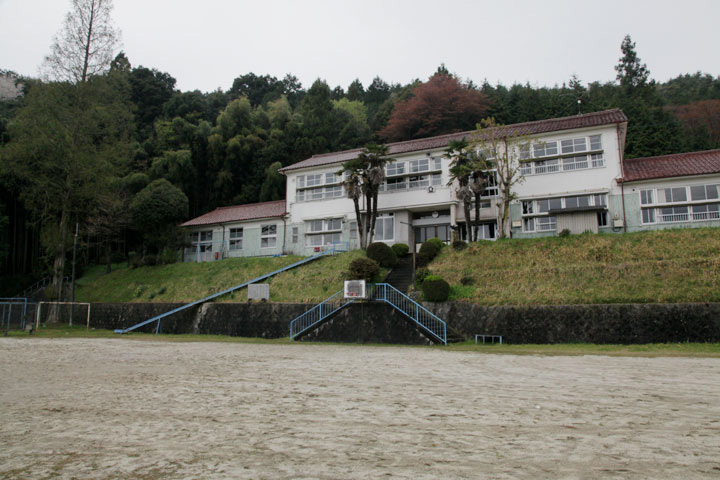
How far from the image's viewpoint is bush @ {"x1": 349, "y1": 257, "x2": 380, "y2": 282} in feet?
77.9

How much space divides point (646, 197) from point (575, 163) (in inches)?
178

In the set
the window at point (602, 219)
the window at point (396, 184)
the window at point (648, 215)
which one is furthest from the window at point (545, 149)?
the window at point (396, 184)

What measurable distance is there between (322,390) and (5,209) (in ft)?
136

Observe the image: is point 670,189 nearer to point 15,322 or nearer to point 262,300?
point 262,300

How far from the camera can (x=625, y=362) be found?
11.7 m

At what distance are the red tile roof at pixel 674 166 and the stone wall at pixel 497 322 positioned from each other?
42.5 ft

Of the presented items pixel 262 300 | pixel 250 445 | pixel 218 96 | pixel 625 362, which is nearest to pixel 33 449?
pixel 250 445

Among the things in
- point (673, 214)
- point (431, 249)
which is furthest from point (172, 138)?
point (673, 214)

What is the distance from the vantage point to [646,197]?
27.4 meters

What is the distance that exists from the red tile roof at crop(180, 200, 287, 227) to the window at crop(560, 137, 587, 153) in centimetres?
2095

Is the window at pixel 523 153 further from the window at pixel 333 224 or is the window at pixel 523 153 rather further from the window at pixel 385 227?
the window at pixel 333 224

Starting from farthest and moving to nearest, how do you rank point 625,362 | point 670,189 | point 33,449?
point 670,189
point 625,362
point 33,449

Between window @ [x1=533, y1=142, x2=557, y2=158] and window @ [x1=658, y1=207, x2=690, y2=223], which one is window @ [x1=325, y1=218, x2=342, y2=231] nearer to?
window @ [x1=533, y1=142, x2=557, y2=158]

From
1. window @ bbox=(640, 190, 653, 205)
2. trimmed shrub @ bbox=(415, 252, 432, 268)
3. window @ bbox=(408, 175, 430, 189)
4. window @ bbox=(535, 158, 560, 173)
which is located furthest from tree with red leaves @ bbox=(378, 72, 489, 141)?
trimmed shrub @ bbox=(415, 252, 432, 268)
